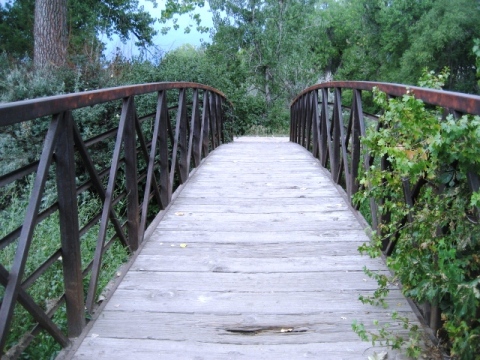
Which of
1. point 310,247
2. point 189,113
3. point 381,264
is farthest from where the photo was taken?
point 189,113

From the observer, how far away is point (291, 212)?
3928 millimetres

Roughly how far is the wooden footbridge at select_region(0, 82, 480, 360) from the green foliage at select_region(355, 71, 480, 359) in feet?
0.40

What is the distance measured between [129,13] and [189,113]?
10.7m

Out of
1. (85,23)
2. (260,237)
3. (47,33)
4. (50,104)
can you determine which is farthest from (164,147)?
(85,23)

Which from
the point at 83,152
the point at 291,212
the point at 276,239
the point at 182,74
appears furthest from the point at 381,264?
the point at 182,74

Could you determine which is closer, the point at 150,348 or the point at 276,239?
the point at 150,348

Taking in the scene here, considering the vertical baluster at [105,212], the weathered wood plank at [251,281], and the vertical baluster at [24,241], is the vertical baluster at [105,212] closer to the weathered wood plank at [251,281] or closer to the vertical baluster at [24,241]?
the weathered wood plank at [251,281]

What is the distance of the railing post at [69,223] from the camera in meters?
2.10

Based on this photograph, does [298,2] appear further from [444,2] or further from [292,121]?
[444,2]

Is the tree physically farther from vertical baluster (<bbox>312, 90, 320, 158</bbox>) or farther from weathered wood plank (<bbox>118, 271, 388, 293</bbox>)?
weathered wood plank (<bbox>118, 271, 388, 293</bbox>)

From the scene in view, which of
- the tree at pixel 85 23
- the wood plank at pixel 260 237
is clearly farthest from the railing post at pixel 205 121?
the tree at pixel 85 23

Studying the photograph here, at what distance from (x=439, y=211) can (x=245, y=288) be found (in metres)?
1.11

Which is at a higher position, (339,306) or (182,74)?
(182,74)

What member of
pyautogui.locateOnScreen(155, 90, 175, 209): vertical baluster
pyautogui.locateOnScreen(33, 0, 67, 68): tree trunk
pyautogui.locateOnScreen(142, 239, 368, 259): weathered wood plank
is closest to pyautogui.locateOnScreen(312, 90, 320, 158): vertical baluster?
pyautogui.locateOnScreen(155, 90, 175, 209): vertical baluster
